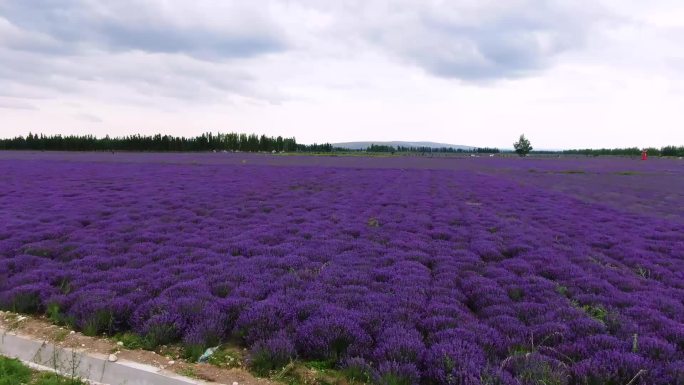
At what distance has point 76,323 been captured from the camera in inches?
320

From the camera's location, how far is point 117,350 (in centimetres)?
723

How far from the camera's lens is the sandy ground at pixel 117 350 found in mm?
6441

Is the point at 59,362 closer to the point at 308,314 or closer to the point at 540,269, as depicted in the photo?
the point at 308,314

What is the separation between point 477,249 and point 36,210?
68.2ft

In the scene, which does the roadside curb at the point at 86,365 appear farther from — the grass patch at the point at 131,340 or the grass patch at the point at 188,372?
the grass patch at the point at 131,340

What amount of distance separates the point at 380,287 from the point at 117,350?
216 inches

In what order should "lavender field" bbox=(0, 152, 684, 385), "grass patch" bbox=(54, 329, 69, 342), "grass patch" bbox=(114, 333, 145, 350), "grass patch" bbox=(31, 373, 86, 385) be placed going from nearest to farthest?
"grass patch" bbox=(31, 373, 86, 385)
"lavender field" bbox=(0, 152, 684, 385)
"grass patch" bbox=(114, 333, 145, 350)
"grass patch" bbox=(54, 329, 69, 342)

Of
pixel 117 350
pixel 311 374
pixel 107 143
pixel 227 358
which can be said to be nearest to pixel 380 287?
pixel 311 374

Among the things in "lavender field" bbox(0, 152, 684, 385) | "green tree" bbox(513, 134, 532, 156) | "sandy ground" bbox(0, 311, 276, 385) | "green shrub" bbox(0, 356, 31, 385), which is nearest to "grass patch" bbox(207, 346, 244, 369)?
"sandy ground" bbox(0, 311, 276, 385)

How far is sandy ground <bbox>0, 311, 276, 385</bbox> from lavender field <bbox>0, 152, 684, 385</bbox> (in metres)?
0.28

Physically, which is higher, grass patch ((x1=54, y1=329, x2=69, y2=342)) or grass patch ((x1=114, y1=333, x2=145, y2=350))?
grass patch ((x1=114, y1=333, x2=145, y2=350))

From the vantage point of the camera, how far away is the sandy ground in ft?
21.1

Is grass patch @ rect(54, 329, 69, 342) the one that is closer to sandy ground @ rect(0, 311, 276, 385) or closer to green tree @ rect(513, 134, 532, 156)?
sandy ground @ rect(0, 311, 276, 385)

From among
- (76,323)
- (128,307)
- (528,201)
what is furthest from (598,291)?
(528,201)
